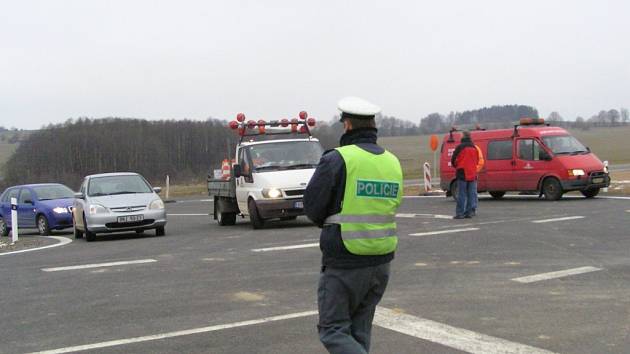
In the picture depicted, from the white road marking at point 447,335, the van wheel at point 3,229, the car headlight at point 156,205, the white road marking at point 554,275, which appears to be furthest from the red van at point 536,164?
the white road marking at point 447,335

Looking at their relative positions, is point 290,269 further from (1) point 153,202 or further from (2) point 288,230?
(1) point 153,202

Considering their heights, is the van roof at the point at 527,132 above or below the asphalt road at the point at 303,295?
above

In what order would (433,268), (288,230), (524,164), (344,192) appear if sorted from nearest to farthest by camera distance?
1. (344,192)
2. (433,268)
3. (288,230)
4. (524,164)

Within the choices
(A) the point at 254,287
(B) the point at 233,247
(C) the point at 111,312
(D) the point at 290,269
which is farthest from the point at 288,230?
(C) the point at 111,312

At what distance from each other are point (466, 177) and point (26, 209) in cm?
1194

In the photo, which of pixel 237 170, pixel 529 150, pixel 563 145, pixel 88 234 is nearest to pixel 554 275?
pixel 237 170

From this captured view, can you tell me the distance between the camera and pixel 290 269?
32.1 feet

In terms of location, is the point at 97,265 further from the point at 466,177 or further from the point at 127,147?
the point at 127,147

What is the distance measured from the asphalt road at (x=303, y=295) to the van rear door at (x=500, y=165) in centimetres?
739

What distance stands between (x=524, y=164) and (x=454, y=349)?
53.9 feet

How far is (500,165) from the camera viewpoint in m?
21.7

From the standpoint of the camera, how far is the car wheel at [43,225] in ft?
63.0

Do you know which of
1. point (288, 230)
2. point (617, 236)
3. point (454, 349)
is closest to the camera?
point (454, 349)

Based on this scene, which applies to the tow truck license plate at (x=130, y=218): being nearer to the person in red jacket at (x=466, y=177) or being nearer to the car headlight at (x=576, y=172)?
the person in red jacket at (x=466, y=177)
